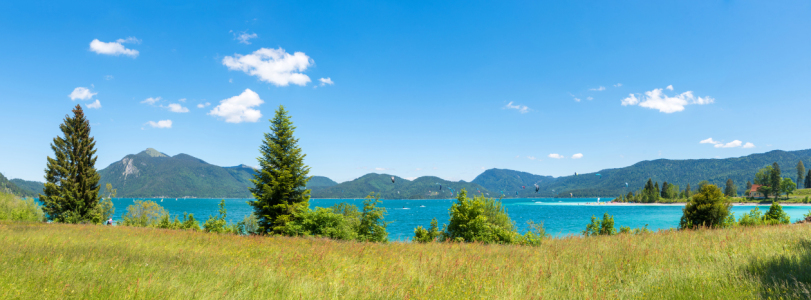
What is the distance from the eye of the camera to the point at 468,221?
19578mm

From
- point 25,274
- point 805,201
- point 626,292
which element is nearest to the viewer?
point 25,274

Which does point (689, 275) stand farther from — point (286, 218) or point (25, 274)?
point (286, 218)

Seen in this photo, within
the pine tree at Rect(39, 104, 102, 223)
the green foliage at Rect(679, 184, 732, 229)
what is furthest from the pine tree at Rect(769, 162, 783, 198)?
the pine tree at Rect(39, 104, 102, 223)

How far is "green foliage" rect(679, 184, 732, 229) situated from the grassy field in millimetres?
15376

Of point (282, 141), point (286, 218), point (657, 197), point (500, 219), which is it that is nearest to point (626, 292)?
point (500, 219)

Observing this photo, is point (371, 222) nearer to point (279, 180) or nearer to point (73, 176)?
point (279, 180)

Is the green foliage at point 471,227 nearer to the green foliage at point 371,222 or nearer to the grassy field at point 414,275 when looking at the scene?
the green foliage at point 371,222

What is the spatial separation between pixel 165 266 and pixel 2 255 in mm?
3390

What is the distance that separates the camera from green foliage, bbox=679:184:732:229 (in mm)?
21875

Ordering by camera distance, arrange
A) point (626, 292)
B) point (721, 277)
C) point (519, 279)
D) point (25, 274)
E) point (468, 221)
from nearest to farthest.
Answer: point (25, 274), point (626, 292), point (721, 277), point (519, 279), point (468, 221)

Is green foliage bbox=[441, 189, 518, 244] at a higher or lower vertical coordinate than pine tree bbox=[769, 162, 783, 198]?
lower

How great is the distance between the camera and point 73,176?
124ft

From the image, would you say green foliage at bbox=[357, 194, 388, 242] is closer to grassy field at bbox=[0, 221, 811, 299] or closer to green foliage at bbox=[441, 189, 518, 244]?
green foliage at bbox=[441, 189, 518, 244]

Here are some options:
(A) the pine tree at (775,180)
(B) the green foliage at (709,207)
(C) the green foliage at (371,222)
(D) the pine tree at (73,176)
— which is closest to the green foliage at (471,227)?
(C) the green foliage at (371,222)
